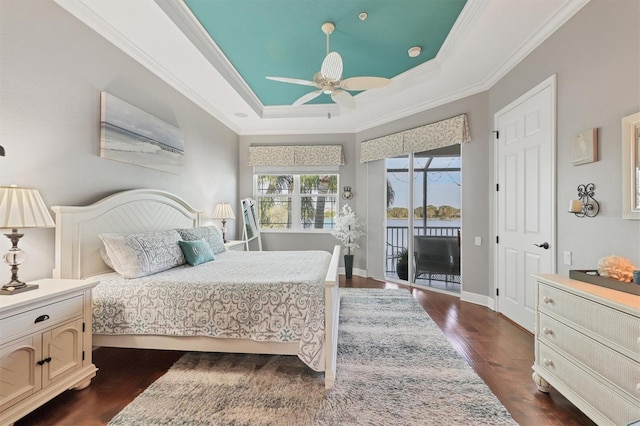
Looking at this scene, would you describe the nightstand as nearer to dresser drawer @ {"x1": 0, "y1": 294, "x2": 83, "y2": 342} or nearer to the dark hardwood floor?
dresser drawer @ {"x1": 0, "y1": 294, "x2": 83, "y2": 342}

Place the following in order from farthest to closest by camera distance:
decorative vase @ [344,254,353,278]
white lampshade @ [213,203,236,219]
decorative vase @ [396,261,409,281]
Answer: decorative vase @ [344,254,353,278] < decorative vase @ [396,261,409,281] < white lampshade @ [213,203,236,219]

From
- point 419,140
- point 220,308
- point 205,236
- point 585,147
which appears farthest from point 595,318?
point 205,236

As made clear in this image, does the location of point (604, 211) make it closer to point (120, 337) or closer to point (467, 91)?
point (467, 91)

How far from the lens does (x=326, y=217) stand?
5.73 meters

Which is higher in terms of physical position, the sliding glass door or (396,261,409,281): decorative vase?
the sliding glass door

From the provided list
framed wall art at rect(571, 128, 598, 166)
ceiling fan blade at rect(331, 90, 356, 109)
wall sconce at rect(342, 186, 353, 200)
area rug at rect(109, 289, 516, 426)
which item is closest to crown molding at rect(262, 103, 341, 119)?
wall sconce at rect(342, 186, 353, 200)

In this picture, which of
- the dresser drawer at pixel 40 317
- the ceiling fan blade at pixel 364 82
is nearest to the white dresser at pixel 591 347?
the ceiling fan blade at pixel 364 82

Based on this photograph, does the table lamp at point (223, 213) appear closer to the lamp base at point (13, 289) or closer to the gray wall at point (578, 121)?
the lamp base at point (13, 289)

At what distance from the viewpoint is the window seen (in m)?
5.71

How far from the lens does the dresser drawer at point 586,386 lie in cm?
136

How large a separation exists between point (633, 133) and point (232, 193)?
206 inches

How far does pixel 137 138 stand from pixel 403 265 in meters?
4.28

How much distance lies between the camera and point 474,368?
7.32ft

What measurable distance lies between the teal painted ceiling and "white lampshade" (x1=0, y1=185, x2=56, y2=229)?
6.56ft
